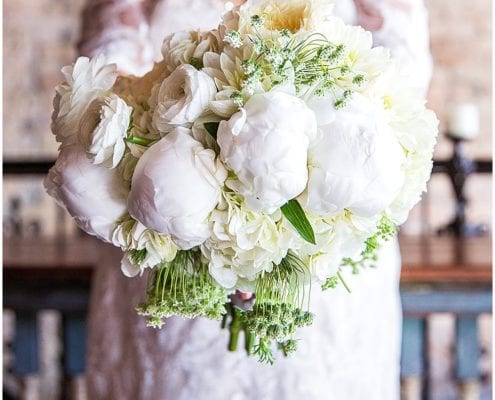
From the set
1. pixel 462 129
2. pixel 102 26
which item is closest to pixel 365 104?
pixel 102 26

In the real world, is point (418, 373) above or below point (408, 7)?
below

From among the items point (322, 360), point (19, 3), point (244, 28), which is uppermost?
point (19, 3)

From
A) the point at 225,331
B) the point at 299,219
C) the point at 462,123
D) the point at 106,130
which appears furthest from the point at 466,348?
the point at 106,130

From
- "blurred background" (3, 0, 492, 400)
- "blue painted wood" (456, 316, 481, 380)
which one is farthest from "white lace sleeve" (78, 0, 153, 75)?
"blue painted wood" (456, 316, 481, 380)

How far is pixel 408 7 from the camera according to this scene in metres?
1.21

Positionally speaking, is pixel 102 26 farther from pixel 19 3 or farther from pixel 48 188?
pixel 19 3

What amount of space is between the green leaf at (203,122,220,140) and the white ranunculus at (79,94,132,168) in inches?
3.1

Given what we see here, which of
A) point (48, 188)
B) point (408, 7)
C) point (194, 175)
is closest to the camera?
point (194, 175)

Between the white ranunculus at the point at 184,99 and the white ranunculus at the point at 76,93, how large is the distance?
98 millimetres

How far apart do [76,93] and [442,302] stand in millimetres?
1442

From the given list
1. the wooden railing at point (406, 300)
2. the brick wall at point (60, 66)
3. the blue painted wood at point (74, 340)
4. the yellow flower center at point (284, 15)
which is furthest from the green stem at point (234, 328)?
the brick wall at point (60, 66)

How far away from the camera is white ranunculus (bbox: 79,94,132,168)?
0.80 m

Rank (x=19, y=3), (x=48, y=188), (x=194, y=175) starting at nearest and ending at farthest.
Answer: (x=194, y=175)
(x=48, y=188)
(x=19, y=3)

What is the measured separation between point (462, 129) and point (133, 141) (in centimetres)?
266
